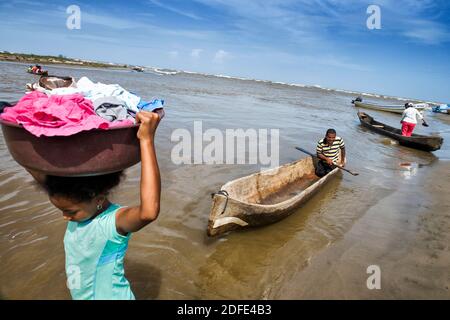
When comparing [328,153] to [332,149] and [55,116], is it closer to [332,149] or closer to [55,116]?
[332,149]

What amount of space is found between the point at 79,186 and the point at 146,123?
0.53m

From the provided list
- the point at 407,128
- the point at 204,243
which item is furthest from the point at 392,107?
the point at 204,243

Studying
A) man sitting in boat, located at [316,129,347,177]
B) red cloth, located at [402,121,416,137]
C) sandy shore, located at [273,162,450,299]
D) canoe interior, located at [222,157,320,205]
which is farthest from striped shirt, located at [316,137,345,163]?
red cloth, located at [402,121,416,137]

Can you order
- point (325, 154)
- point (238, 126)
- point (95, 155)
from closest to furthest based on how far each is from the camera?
point (95, 155)
point (325, 154)
point (238, 126)

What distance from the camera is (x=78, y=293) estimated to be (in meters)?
1.90

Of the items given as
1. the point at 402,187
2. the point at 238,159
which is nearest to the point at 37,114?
the point at 238,159

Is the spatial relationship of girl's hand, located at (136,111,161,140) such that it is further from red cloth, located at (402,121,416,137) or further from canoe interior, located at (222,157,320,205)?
red cloth, located at (402,121,416,137)

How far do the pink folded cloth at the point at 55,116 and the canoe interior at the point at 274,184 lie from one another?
3.63 m

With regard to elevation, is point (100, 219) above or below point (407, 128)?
below

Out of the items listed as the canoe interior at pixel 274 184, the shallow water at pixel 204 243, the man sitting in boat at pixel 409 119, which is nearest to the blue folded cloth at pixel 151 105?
the shallow water at pixel 204 243

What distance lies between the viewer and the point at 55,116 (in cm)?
136

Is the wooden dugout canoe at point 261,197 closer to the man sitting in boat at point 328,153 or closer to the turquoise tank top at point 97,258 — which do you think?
the man sitting in boat at point 328,153

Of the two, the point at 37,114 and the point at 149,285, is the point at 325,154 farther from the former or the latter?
the point at 37,114
